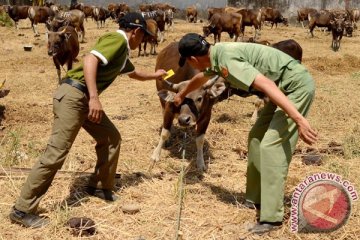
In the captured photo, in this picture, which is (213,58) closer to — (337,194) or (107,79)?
(107,79)

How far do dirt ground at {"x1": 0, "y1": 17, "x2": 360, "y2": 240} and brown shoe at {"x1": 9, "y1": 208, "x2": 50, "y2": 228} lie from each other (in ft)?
0.22

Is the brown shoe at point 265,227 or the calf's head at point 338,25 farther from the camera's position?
the calf's head at point 338,25

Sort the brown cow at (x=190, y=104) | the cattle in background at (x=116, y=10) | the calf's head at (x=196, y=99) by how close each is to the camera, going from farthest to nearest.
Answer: the cattle in background at (x=116, y=10) < the brown cow at (x=190, y=104) < the calf's head at (x=196, y=99)

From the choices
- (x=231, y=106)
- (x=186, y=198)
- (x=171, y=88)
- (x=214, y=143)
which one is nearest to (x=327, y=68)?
(x=231, y=106)

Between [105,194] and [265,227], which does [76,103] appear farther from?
[265,227]

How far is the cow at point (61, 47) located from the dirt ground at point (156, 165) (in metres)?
0.75

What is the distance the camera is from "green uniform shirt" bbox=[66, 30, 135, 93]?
3971 millimetres

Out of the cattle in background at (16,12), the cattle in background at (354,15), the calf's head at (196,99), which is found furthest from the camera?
the cattle in background at (354,15)

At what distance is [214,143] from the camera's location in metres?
7.02

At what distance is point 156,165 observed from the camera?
19.5ft

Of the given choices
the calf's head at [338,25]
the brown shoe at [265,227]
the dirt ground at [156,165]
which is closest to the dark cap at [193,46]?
the dirt ground at [156,165]

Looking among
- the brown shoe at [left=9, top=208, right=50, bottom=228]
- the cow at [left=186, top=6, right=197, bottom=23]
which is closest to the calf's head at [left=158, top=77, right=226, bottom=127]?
the brown shoe at [left=9, top=208, right=50, bottom=228]

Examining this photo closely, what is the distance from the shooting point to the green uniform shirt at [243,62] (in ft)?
12.0

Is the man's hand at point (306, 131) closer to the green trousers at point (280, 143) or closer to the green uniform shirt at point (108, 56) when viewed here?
the green trousers at point (280, 143)
